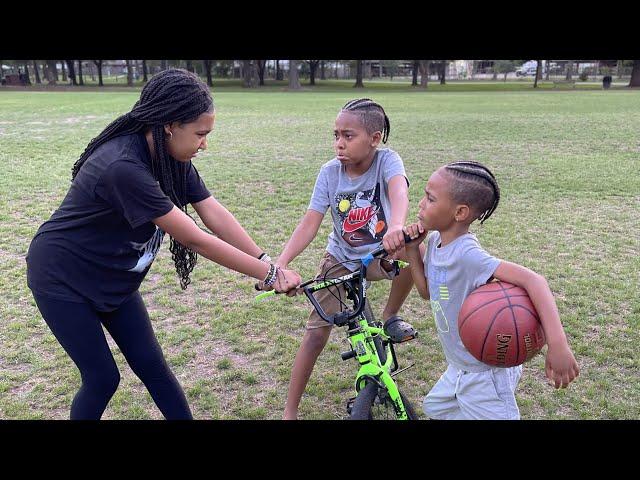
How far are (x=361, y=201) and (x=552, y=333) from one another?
1.51 metres

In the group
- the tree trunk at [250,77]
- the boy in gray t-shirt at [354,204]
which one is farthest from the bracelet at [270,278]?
the tree trunk at [250,77]

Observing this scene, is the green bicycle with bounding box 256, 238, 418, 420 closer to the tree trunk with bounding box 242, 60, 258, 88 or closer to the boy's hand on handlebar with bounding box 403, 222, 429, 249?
the boy's hand on handlebar with bounding box 403, 222, 429, 249

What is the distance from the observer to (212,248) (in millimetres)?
2678

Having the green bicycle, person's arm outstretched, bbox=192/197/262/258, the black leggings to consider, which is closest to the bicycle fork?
the green bicycle

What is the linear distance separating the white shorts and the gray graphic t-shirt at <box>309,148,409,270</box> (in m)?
1.05

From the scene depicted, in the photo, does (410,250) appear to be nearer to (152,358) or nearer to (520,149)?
(152,358)

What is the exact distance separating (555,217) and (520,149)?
6.68 metres

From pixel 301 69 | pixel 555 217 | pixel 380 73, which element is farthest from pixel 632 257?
pixel 380 73

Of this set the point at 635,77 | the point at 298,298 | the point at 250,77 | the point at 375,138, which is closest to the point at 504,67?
the point at 635,77

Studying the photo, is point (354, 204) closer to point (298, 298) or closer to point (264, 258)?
point (264, 258)

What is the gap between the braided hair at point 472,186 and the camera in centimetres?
251

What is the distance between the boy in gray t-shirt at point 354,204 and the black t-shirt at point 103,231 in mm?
879

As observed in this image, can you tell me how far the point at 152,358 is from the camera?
3068 millimetres

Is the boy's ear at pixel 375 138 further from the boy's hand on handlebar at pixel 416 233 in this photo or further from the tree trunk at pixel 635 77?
the tree trunk at pixel 635 77
